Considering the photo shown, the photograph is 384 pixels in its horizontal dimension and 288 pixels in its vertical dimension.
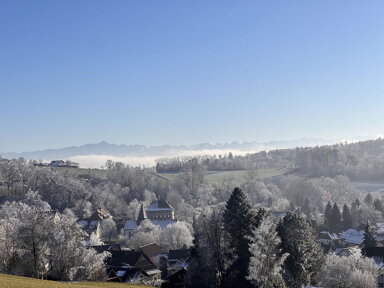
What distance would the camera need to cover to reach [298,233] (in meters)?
41.7

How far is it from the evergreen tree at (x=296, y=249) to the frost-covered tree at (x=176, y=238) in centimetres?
4120

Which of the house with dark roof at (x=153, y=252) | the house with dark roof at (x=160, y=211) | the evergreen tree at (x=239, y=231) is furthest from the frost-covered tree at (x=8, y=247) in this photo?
the house with dark roof at (x=160, y=211)

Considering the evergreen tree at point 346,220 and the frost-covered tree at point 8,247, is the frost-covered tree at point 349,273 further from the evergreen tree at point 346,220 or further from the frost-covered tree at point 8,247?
the evergreen tree at point 346,220

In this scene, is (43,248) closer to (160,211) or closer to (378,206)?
(160,211)

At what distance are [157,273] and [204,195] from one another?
3643 inches

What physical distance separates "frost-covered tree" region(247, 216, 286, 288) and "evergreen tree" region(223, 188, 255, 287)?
168 inches

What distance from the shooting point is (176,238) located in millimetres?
84125

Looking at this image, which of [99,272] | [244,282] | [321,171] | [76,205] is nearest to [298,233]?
[244,282]

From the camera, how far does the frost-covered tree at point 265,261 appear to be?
124 feet

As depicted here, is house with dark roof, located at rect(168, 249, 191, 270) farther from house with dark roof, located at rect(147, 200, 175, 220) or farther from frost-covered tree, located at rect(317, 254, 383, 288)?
house with dark roof, located at rect(147, 200, 175, 220)

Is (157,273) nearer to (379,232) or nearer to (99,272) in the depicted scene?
(99,272)

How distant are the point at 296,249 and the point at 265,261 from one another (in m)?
5.22

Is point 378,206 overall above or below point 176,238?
above

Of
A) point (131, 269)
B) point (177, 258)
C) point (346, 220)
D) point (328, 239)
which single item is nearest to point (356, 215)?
point (346, 220)
